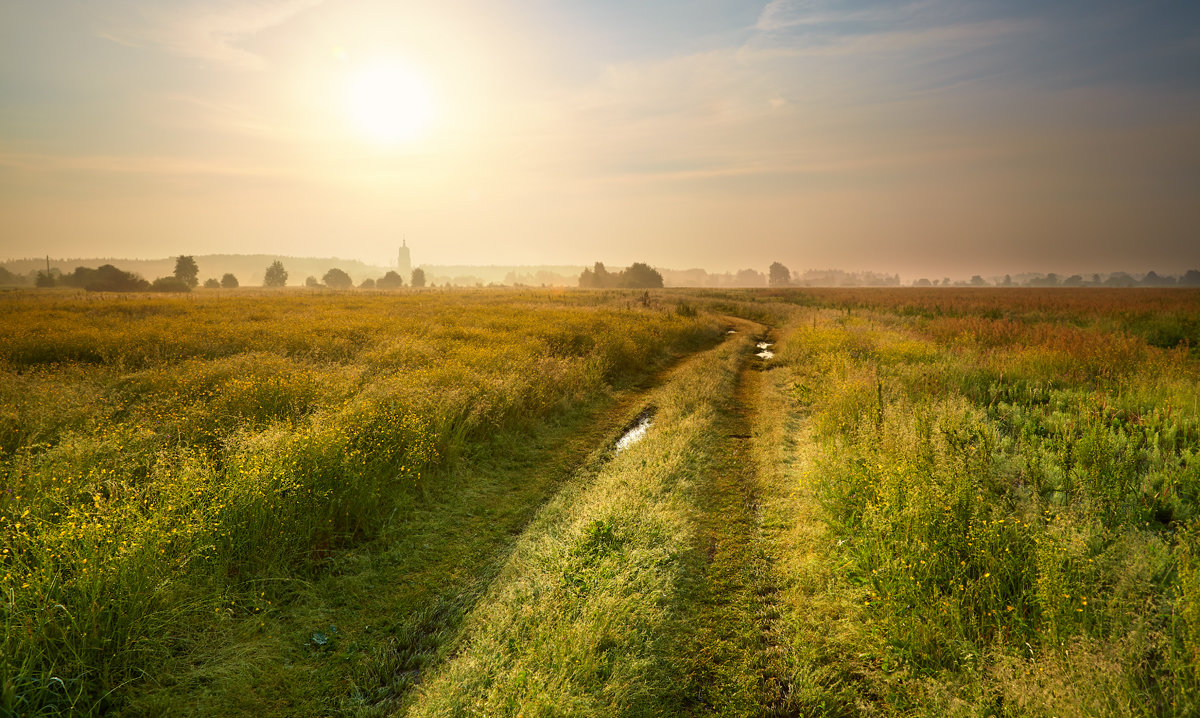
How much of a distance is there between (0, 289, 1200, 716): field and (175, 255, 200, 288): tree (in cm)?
11268

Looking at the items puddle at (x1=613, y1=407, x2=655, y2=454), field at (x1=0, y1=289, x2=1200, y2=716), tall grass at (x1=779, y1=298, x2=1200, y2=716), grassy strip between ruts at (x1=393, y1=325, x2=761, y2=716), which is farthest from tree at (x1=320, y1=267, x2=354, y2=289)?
tall grass at (x1=779, y1=298, x2=1200, y2=716)

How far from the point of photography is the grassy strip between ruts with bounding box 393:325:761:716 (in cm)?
396

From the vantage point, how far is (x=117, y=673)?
3.91m

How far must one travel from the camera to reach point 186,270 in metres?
97.3

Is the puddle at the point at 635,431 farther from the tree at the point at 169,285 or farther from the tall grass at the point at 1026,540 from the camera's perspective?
the tree at the point at 169,285

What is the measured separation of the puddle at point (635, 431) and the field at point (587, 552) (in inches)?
11.8

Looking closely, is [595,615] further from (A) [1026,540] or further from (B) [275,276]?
(B) [275,276]

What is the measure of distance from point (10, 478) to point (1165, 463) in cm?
1419

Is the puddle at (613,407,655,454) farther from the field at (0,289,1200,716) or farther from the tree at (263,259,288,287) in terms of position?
the tree at (263,259,288,287)

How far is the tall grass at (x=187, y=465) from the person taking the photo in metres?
4.00

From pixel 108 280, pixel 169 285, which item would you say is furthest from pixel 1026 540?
pixel 108 280

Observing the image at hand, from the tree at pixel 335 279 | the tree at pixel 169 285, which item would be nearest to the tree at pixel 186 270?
the tree at pixel 169 285

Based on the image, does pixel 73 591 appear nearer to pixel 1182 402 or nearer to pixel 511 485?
pixel 511 485

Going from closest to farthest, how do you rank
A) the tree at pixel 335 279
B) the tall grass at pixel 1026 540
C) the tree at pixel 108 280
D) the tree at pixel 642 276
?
the tall grass at pixel 1026 540
the tree at pixel 108 280
the tree at pixel 642 276
the tree at pixel 335 279
